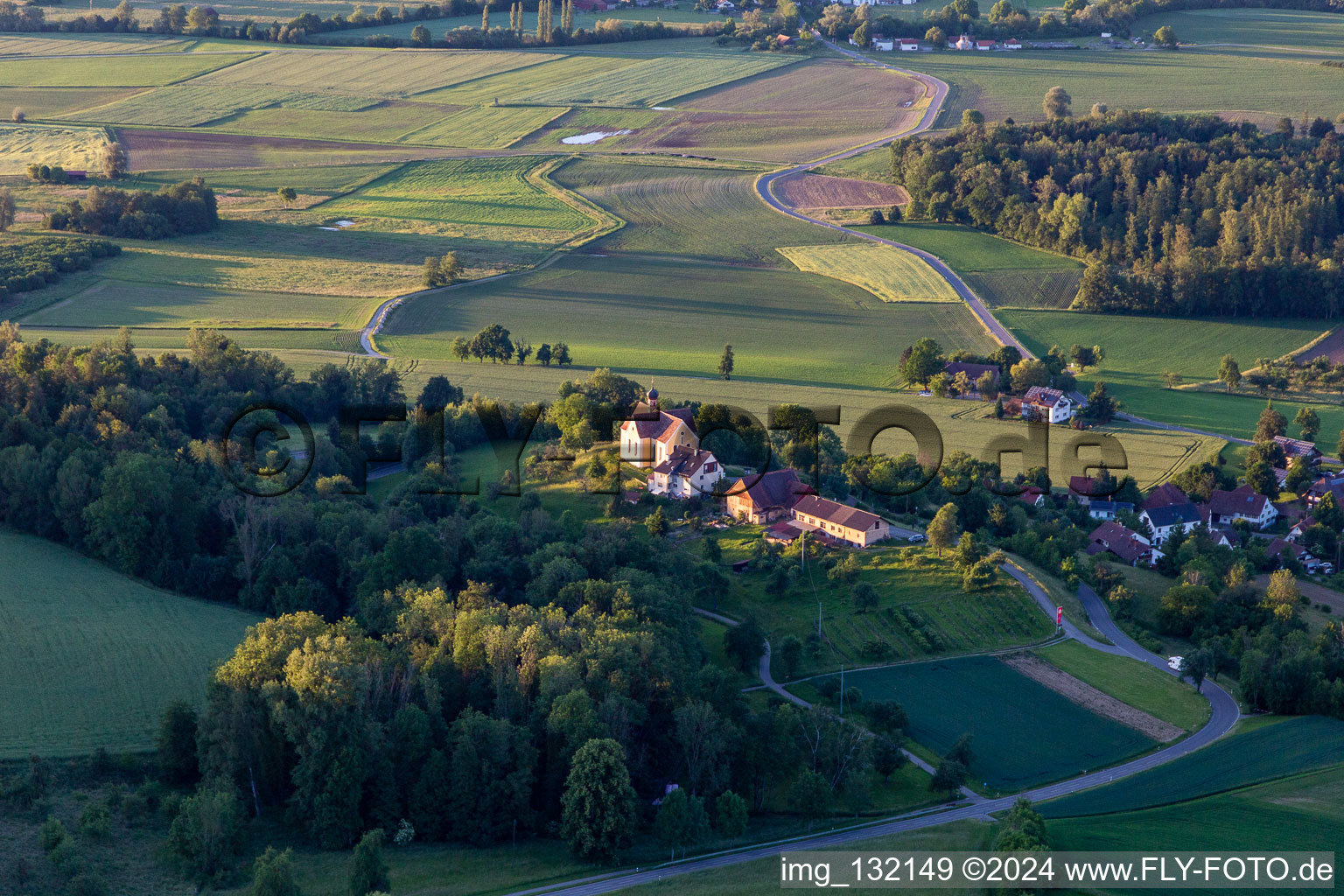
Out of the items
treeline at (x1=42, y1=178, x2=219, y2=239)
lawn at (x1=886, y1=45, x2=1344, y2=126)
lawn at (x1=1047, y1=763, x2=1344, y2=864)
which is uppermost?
lawn at (x1=886, y1=45, x2=1344, y2=126)

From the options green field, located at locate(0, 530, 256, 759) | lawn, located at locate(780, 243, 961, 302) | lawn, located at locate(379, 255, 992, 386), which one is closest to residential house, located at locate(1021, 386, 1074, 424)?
lawn, located at locate(379, 255, 992, 386)

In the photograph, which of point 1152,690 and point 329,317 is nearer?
point 1152,690

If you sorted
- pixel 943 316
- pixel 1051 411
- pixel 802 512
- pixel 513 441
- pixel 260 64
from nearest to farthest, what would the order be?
pixel 802 512 < pixel 513 441 < pixel 1051 411 < pixel 943 316 < pixel 260 64

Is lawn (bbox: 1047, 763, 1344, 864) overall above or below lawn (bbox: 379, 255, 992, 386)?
below

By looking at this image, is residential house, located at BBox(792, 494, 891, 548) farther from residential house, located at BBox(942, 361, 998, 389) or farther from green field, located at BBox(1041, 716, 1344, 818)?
residential house, located at BBox(942, 361, 998, 389)

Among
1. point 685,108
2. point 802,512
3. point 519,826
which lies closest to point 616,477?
point 802,512

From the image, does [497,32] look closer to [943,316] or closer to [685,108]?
[685,108]

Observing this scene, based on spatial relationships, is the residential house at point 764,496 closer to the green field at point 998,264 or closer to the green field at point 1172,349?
the green field at point 1172,349
